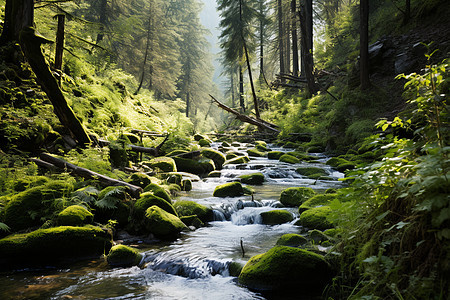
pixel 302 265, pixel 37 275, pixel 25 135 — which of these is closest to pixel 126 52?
pixel 25 135

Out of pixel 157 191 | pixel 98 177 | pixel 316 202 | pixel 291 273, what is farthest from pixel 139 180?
pixel 291 273

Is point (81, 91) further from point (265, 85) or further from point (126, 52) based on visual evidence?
point (265, 85)

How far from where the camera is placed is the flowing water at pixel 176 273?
Answer: 3.50m

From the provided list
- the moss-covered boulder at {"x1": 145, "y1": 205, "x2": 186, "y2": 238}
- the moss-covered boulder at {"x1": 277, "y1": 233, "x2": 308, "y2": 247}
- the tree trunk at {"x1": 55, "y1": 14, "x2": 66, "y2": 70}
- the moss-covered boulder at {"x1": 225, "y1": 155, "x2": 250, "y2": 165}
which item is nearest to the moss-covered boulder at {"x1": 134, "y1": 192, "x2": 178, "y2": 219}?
the moss-covered boulder at {"x1": 145, "y1": 205, "x2": 186, "y2": 238}

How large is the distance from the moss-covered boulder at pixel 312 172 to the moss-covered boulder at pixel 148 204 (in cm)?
541

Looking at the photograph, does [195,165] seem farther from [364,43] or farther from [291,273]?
[364,43]

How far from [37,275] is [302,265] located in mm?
3694

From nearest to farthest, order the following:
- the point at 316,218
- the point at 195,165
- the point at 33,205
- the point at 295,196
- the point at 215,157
Result: the point at 33,205, the point at 316,218, the point at 295,196, the point at 195,165, the point at 215,157

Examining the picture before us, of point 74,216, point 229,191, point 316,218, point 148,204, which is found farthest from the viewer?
point 229,191

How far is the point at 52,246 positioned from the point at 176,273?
6.61ft

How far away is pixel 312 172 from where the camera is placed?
997 centimetres

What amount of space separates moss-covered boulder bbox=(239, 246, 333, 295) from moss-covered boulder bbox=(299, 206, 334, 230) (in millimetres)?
1722

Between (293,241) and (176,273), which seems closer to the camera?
(176,273)

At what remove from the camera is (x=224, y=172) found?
1120cm
